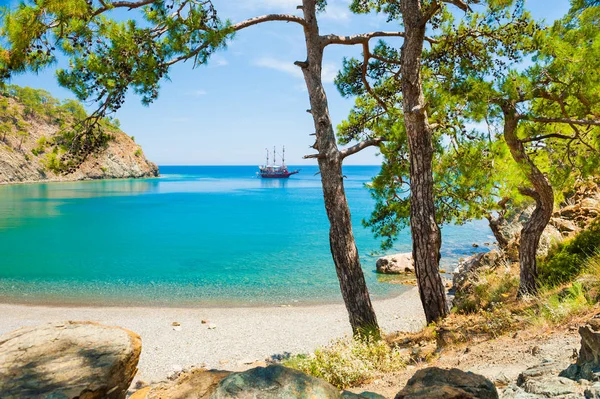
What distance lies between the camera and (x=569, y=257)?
26.6 feet

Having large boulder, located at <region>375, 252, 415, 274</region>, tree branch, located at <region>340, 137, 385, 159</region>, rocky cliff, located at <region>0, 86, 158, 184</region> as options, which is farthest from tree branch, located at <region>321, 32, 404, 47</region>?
rocky cliff, located at <region>0, 86, 158, 184</region>

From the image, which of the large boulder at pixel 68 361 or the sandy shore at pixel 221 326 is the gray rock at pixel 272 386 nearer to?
the large boulder at pixel 68 361

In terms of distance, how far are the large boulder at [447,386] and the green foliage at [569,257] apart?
5.72 metres

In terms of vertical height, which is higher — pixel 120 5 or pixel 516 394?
pixel 120 5

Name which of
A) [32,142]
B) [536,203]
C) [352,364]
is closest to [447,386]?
[352,364]

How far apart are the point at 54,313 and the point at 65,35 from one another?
450 inches

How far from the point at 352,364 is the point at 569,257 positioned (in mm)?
5801

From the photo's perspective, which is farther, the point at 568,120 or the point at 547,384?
the point at 568,120

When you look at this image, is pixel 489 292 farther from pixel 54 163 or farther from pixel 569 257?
pixel 54 163

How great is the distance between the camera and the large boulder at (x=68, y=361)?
3.08 m

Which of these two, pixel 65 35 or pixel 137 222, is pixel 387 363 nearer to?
pixel 65 35

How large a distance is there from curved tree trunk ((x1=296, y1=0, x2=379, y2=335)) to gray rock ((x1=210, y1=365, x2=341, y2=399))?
4.42m

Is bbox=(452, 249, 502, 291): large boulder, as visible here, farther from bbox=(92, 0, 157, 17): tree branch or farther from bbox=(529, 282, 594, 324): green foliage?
bbox=(92, 0, 157, 17): tree branch

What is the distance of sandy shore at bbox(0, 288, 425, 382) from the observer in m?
9.32
